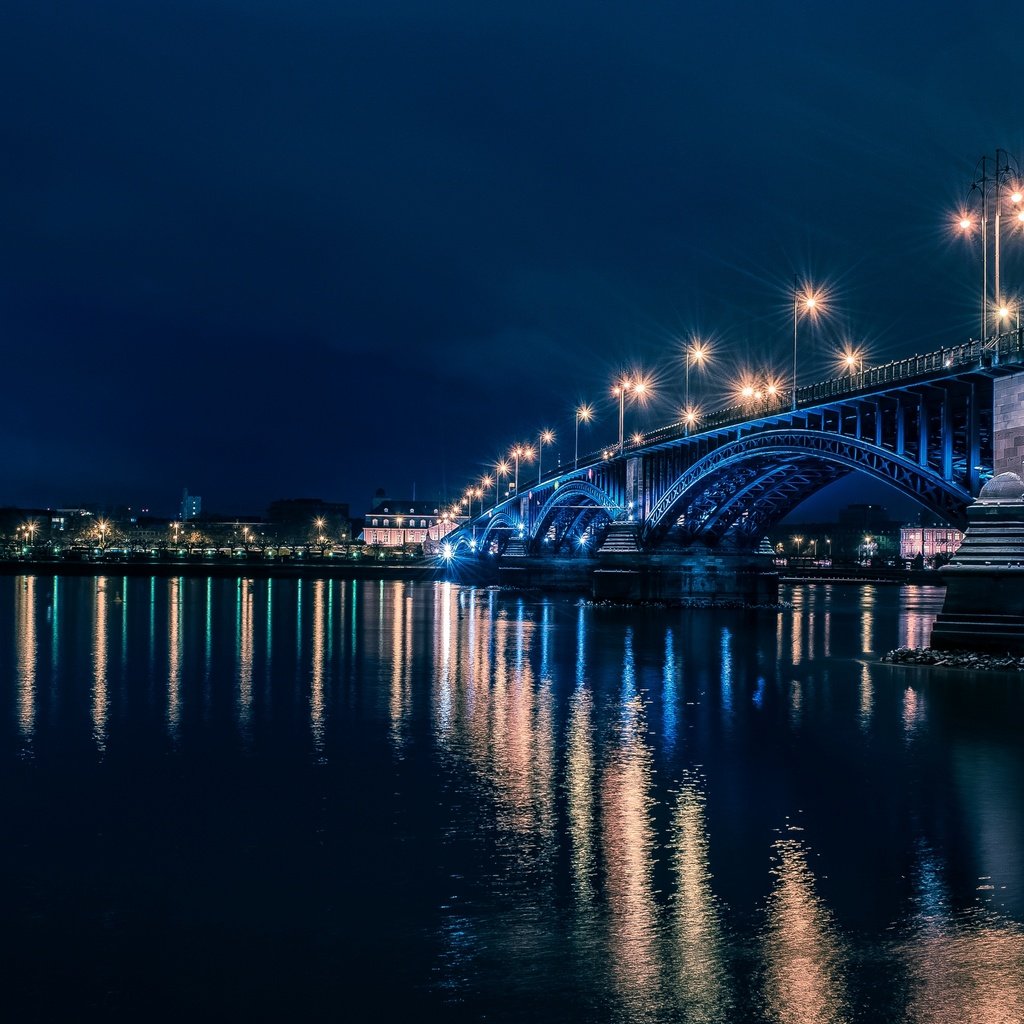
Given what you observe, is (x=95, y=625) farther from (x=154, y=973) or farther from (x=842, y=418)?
(x=154, y=973)

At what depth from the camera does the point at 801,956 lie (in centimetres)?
926

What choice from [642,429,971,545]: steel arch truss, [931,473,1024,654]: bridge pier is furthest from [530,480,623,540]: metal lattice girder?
[931,473,1024,654]: bridge pier

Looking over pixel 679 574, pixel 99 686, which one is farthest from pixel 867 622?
pixel 99 686

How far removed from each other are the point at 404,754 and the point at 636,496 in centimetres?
6020

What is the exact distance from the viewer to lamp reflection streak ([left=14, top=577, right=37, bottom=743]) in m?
22.0

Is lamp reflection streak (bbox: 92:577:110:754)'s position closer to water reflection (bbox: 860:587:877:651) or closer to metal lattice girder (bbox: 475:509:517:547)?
water reflection (bbox: 860:587:877:651)

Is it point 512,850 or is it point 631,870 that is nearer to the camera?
point 631,870

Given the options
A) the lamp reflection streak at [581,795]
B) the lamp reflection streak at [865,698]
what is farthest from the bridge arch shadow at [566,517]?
the lamp reflection streak at [581,795]

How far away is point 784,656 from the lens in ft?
128

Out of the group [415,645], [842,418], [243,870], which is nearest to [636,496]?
[842,418]

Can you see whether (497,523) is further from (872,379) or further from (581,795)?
(581,795)

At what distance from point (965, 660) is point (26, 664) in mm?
26715

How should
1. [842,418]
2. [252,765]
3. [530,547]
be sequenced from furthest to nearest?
[530,547] → [842,418] → [252,765]

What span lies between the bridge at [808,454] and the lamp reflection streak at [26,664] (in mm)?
26582
